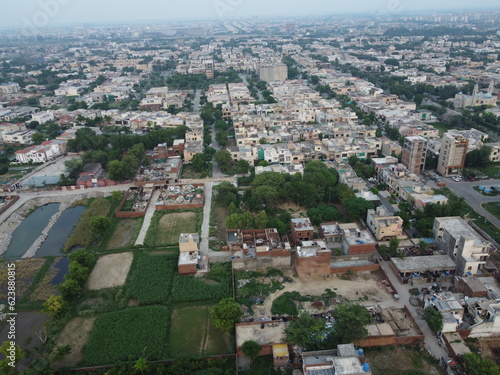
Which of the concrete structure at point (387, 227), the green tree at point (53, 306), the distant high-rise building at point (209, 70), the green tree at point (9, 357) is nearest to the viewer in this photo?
the green tree at point (9, 357)

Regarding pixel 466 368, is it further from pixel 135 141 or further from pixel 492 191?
pixel 135 141

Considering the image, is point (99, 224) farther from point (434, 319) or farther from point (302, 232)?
point (434, 319)

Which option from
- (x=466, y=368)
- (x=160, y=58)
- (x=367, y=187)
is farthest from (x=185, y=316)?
(x=160, y=58)

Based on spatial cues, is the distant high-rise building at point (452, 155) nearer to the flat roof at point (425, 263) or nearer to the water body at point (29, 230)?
the flat roof at point (425, 263)

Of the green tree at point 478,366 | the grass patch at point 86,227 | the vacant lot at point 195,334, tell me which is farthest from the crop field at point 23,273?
the green tree at point 478,366

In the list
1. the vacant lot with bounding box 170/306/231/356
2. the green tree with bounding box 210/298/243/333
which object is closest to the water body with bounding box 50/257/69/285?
the vacant lot with bounding box 170/306/231/356

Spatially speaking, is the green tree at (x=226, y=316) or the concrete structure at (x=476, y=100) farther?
the concrete structure at (x=476, y=100)

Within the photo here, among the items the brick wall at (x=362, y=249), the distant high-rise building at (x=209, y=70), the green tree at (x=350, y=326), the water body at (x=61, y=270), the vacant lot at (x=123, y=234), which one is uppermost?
the distant high-rise building at (x=209, y=70)

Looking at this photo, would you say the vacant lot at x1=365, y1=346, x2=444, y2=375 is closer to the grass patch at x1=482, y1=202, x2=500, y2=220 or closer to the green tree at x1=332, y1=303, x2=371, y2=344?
the green tree at x1=332, y1=303, x2=371, y2=344
